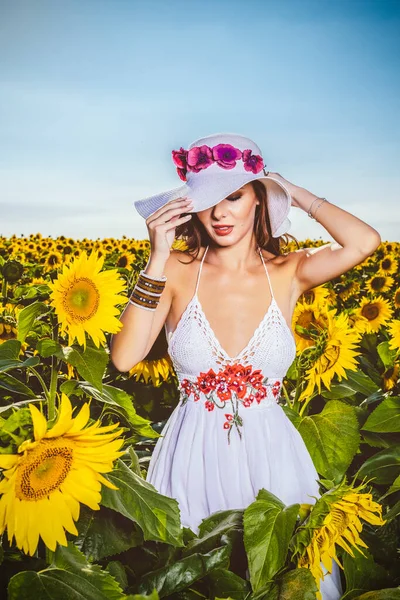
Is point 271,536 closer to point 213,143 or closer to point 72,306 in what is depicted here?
point 72,306

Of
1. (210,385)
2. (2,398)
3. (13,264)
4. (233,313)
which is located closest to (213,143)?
(233,313)

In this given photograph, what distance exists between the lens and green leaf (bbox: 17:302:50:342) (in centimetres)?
172

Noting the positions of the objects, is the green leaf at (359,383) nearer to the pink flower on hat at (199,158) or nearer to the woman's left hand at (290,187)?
the woman's left hand at (290,187)

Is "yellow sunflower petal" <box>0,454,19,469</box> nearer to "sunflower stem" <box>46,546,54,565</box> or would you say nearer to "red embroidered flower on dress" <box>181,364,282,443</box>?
"sunflower stem" <box>46,546,54,565</box>

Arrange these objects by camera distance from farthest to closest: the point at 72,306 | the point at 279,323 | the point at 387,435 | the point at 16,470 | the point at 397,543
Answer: the point at 387,435, the point at 279,323, the point at 397,543, the point at 72,306, the point at 16,470

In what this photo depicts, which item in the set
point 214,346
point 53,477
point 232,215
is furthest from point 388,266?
point 53,477

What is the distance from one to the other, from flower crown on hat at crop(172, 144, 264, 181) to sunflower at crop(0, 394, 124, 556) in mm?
1319

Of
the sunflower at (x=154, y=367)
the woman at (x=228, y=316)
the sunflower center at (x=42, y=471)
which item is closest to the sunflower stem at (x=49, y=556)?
the sunflower center at (x=42, y=471)

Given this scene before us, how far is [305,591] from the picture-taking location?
1325 mm

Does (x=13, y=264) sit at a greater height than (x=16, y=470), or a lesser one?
greater

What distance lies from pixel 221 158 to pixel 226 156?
19 millimetres

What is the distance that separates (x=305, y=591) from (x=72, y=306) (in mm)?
928

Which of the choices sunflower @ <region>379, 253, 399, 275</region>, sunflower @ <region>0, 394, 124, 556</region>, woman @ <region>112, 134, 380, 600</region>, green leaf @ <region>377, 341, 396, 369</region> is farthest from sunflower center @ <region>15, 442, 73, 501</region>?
sunflower @ <region>379, 253, 399, 275</region>

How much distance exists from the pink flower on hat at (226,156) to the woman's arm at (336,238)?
0.18m
